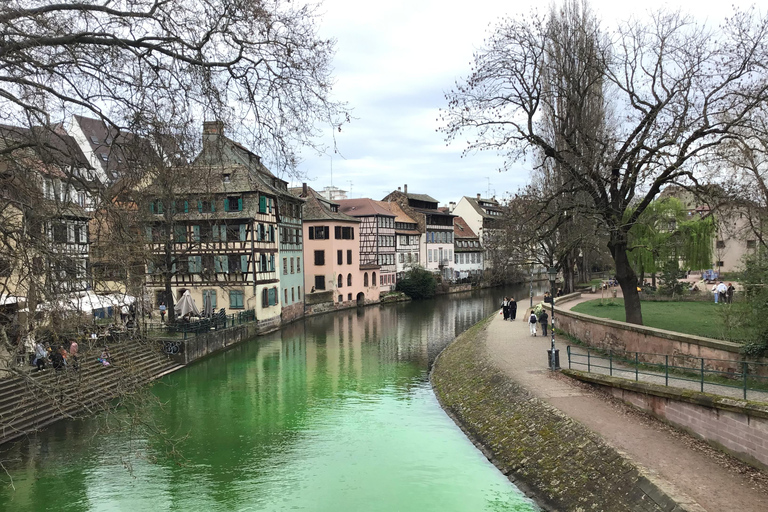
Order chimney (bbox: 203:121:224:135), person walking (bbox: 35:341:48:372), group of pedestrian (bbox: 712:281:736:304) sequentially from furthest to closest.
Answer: group of pedestrian (bbox: 712:281:736:304) → person walking (bbox: 35:341:48:372) → chimney (bbox: 203:121:224:135)

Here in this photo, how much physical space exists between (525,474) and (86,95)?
1152cm

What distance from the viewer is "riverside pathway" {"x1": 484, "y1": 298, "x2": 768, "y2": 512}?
31.5 feet

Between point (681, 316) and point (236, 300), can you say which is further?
point (236, 300)

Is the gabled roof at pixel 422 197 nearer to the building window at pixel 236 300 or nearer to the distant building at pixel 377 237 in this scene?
the distant building at pixel 377 237

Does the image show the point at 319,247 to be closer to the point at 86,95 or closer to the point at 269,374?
the point at 269,374

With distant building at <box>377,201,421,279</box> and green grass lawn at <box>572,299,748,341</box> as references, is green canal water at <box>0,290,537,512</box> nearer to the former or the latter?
green grass lawn at <box>572,299,748,341</box>

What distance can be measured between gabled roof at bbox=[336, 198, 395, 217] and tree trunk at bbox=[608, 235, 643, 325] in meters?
41.9

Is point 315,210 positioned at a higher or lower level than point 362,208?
lower

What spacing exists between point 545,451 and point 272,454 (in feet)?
22.5

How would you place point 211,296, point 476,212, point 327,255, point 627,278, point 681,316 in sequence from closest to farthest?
point 627,278 < point 681,316 < point 211,296 < point 327,255 < point 476,212

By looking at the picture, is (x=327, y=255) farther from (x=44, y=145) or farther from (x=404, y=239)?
(x=44, y=145)

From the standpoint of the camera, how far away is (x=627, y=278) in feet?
67.9

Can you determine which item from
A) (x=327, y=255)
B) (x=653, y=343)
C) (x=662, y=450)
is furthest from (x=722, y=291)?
(x=327, y=255)

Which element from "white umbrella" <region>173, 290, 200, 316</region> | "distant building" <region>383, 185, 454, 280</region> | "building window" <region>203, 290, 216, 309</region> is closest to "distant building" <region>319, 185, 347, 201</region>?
"distant building" <region>383, 185, 454, 280</region>
